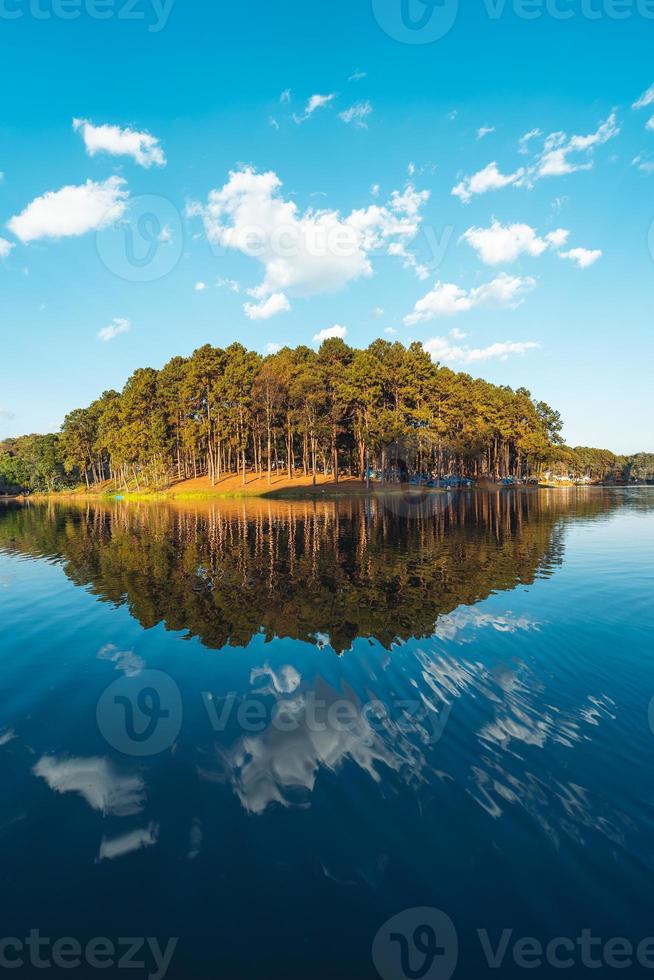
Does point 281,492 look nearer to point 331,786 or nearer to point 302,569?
point 302,569

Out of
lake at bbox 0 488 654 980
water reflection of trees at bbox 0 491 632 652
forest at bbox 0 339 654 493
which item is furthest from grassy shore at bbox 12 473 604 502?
lake at bbox 0 488 654 980

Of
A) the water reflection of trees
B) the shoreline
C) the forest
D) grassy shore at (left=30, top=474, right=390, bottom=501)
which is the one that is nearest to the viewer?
the water reflection of trees

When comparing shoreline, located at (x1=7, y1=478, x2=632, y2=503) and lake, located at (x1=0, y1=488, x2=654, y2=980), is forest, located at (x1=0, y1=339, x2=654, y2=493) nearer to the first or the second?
shoreline, located at (x1=7, y1=478, x2=632, y2=503)

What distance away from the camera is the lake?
450cm

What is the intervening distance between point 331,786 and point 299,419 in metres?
79.5

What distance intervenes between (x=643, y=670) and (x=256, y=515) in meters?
40.9

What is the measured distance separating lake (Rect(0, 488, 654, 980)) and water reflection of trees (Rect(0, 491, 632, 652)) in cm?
28

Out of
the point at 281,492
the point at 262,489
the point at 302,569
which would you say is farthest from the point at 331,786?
the point at 262,489

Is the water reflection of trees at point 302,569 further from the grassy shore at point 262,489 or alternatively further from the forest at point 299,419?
the forest at point 299,419

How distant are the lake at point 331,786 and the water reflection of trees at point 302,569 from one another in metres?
0.28

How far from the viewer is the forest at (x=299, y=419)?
279 feet

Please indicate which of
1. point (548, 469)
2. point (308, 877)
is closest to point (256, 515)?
point (308, 877)

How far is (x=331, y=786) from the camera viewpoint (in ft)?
21.8

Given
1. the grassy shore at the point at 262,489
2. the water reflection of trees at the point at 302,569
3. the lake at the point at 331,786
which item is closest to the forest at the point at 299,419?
the grassy shore at the point at 262,489
